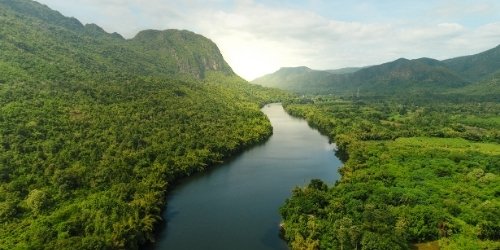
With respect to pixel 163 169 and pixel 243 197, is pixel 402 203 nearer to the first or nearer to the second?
pixel 243 197

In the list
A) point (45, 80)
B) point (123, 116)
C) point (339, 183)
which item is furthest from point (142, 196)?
point (45, 80)

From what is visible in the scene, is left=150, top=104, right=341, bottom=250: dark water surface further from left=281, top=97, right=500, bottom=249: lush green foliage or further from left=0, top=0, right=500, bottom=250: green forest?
left=281, top=97, right=500, bottom=249: lush green foliage

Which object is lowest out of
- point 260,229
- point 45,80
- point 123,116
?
point 260,229

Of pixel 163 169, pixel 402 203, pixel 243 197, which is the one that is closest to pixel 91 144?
pixel 163 169

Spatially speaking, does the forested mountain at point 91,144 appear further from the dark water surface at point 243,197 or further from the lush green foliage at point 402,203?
the lush green foliage at point 402,203

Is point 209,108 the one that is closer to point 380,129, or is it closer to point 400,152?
point 380,129
